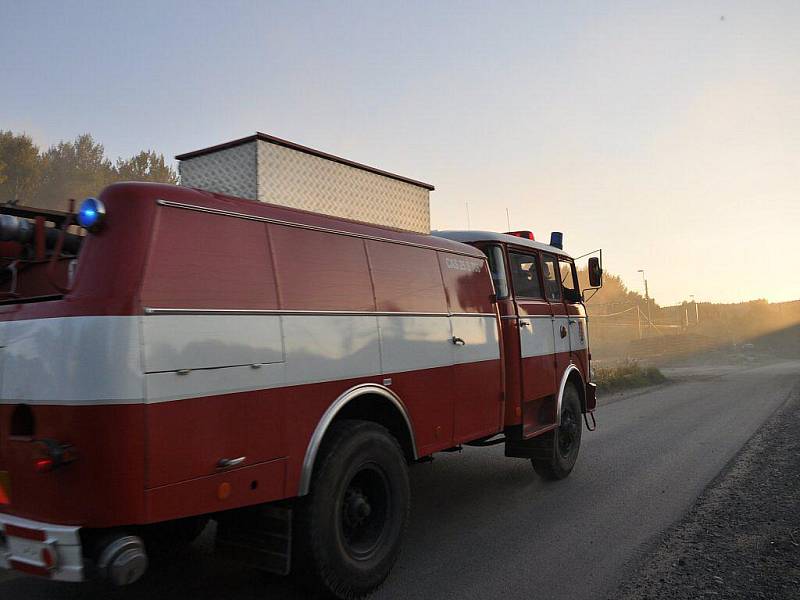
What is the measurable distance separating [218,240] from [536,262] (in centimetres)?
448

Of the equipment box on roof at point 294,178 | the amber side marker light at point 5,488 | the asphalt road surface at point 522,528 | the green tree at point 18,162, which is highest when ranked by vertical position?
the green tree at point 18,162

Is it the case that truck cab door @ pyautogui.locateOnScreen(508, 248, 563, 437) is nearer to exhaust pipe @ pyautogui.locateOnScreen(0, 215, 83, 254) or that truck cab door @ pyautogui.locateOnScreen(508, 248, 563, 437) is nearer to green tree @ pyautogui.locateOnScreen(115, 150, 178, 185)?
exhaust pipe @ pyautogui.locateOnScreen(0, 215, 83, 254)

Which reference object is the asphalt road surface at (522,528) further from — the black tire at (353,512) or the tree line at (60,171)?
the tree line at (60,171)

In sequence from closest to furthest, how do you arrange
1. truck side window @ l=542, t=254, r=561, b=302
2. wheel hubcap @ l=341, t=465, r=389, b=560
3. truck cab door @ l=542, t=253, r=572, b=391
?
wheel hubcap @ l=341, t=465, r=389, b=560 < truck cab door @ l=542, t=253, r=572, b=391 < truck side window @ l=542, t=254, r=561, b=302

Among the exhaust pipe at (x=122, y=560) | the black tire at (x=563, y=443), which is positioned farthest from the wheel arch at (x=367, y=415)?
the black tire at (x=563, y=443)

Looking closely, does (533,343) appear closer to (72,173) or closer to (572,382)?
(572,382)

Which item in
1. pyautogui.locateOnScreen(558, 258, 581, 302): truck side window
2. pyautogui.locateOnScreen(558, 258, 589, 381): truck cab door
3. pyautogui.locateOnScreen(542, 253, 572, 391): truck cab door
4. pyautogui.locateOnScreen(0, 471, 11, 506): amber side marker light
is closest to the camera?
pyautogui.locateOnScreen(0, 471, 11, 506): amber side marker light

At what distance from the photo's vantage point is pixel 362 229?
4.31 m

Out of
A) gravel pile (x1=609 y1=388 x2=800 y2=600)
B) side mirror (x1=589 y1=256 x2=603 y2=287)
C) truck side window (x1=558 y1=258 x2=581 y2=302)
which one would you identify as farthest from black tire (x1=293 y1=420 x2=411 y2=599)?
side mirror (x1=589 y1=256 x2=603 y2=287)

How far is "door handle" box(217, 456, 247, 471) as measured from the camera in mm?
3098

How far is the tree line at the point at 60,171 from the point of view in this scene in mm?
36719

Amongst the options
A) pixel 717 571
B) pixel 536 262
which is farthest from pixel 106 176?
pixel 717 571

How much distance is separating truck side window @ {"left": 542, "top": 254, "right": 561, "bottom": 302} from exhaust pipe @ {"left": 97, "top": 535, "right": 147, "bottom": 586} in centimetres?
521

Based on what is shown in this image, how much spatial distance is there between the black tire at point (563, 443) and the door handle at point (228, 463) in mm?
4392
